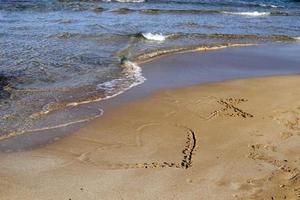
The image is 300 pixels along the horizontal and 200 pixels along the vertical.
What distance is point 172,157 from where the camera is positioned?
6.80 meters

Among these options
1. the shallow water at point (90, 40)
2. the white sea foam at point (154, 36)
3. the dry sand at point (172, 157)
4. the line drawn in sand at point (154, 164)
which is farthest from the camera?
the white sea foam at point (154, 36)

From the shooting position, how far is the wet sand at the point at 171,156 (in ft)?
19.0

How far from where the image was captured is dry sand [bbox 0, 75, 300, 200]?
19.0ft

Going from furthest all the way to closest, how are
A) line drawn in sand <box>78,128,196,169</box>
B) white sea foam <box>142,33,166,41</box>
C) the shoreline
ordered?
1. white sea foam <box>142,33,166,41</box>
2. the shoreline
3. line drawn in sand <box>78,128,196,169</box>

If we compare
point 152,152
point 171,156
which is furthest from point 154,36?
point 171,156

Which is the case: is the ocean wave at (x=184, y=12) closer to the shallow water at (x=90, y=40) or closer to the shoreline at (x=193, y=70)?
the shallow water at (x=90, y=40)

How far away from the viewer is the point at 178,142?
24.1 feet

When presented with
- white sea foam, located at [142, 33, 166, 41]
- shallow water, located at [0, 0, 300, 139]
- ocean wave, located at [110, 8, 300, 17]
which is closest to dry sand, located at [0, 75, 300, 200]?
shallow water, located at [0, 0, 300, 139]

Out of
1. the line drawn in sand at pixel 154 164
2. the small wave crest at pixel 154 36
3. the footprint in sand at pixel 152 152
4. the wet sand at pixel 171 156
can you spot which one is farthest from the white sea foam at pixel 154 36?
the line drawn in sand at pixel 154 164

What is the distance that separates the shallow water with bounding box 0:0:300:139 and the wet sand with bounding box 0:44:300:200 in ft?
3.37

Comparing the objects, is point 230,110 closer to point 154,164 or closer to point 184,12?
point 154,164

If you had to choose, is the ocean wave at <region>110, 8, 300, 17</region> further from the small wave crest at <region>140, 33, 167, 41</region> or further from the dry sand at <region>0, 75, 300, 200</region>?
the dry sand at <region>0, 75, 300, 200</region>

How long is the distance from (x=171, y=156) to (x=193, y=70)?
19.4ft

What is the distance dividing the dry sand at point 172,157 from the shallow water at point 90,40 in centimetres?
112
